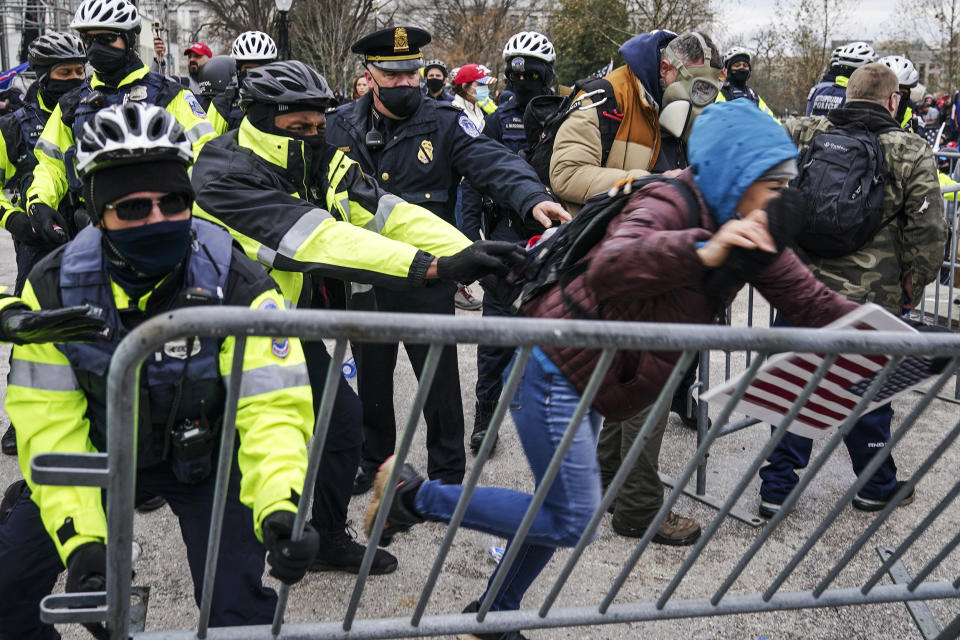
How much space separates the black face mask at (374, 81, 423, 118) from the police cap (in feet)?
0.33

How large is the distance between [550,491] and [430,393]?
1.73 metres

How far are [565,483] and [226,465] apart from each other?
3.61ft

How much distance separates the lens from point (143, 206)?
2469 millimetres

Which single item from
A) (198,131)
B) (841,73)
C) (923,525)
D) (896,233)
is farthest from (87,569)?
(841,73)

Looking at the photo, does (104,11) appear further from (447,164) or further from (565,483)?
(565,483)

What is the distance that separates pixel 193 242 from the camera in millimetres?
2645

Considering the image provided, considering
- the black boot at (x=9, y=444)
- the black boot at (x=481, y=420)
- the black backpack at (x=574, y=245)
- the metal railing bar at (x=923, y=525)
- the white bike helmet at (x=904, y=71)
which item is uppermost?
the white bike helmet at (x=904, y=71)

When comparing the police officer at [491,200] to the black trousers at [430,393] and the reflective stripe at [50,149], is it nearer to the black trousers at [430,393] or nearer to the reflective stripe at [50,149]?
the black trousers at [430,393]

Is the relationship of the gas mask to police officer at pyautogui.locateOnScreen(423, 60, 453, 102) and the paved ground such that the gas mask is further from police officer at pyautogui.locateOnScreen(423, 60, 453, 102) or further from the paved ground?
police officer at pyautogui.locateOnScreen(423, 60, 453, 102)

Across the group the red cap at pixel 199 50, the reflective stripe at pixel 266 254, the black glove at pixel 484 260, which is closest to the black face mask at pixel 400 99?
the reflective stripe at pixel 266 254

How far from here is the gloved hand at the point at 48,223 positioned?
4.71m

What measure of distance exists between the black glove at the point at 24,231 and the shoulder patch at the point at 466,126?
7.61ft

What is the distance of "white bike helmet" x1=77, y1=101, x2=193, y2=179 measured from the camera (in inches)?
95.2

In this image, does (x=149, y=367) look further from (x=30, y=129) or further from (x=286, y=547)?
(x=30, y=129)
